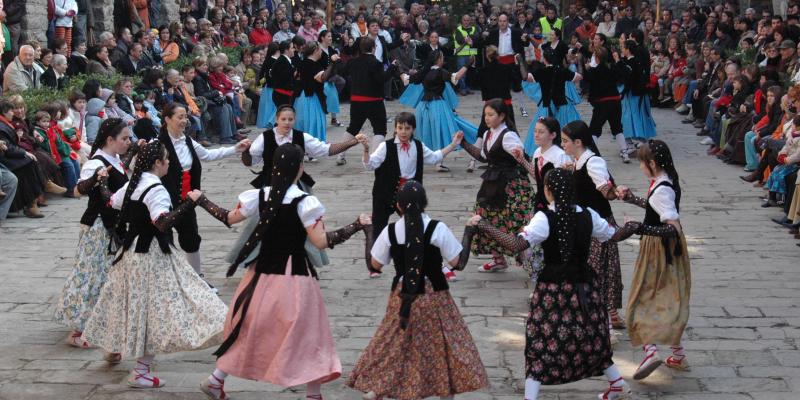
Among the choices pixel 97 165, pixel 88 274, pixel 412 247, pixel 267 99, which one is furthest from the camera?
pixel 267 99

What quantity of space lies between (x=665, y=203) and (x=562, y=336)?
1220 millimetres

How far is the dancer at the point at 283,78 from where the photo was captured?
15.5 metres

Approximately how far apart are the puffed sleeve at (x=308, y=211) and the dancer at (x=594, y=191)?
2113 millimetres

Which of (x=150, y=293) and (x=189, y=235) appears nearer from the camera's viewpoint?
(x=150, y=293)

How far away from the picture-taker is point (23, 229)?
11562 mm

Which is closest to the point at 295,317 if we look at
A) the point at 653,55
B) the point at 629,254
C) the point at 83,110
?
the point at 629,254

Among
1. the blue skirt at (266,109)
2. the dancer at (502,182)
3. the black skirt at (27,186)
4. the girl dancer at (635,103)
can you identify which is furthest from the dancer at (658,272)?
the blue skirt at (266,109)

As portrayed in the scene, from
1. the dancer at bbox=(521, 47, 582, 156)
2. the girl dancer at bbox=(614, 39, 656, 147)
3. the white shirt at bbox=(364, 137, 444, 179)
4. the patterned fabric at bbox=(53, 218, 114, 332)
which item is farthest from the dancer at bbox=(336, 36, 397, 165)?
the patterned fabric at bbox=(53, 218, 114, 332)

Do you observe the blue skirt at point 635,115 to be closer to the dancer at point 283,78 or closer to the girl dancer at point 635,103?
the girl dancer at point 635,103

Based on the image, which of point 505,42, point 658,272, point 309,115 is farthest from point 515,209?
point 505,42

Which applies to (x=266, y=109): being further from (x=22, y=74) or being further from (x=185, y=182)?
(x=185, y=182)

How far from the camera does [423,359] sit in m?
6.18

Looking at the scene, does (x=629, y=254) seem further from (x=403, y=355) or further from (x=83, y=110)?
(x=83, y=110)

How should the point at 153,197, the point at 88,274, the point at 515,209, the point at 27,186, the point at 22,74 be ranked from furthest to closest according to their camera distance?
the point at 22,74 < the point at 27,186 < the point at 515,209 < the point at 88,274 < the point at 153,197
